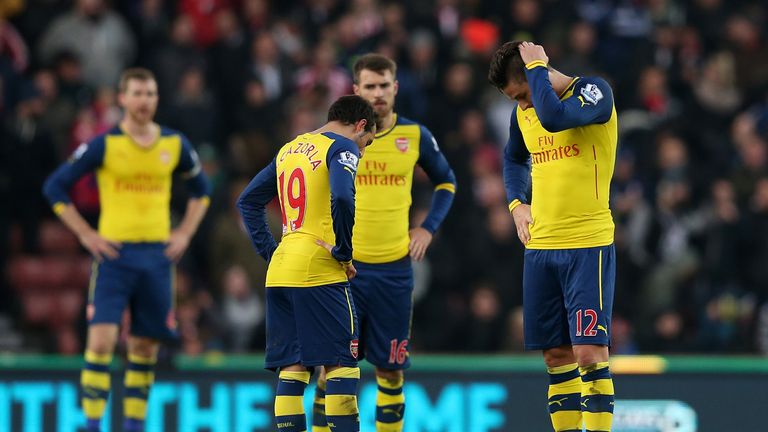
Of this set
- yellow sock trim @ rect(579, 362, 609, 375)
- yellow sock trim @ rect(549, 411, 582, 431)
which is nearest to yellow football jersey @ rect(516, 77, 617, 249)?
yellow sock trim @ rect(579, 362, 609, 375)

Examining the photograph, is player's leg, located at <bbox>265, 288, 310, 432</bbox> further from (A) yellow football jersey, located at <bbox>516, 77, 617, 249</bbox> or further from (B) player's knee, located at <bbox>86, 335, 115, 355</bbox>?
(B) player's knee, located at <bbox>86, 335, 115, 355</bbox>

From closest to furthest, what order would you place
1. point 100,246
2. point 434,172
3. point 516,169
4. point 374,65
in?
point 516,169 → point 374,65 → point 434,172 → point 100,246

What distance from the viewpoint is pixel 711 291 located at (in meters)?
15.8

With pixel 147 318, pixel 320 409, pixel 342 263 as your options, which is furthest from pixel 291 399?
→ pixel 147 318

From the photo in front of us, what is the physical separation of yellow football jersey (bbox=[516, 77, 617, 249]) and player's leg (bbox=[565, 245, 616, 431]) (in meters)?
0.15

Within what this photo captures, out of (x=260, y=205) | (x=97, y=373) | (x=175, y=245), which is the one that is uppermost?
(x=260, y=205)

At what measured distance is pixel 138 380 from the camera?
451 inches

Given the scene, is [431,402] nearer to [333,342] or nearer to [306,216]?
[333,342]

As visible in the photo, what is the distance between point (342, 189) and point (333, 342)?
101cm

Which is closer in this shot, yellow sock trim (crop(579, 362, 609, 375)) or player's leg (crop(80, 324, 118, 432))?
yellow sock trim (crop(579, 362, 609, 375))

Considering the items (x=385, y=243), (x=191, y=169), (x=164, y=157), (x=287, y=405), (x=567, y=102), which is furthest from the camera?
(x=191, y=169)

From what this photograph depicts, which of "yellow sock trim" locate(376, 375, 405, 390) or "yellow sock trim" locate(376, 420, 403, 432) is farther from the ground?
"yellow sock trim" locate(376, 375, 405, 390)

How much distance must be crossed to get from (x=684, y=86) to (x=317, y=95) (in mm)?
5479

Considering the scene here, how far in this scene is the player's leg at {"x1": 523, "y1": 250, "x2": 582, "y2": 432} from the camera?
30.5 ft
